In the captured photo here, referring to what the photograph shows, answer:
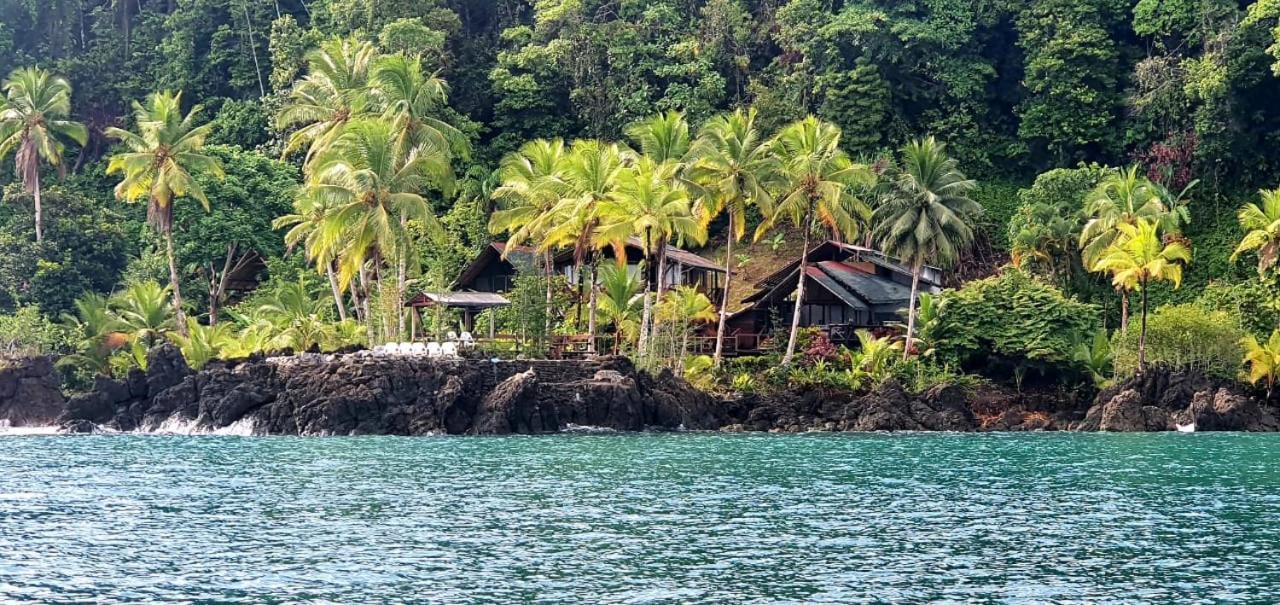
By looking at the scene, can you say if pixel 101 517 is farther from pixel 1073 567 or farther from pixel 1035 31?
pixel 1035 31

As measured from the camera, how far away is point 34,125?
69.6 meters

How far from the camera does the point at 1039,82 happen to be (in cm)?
6800

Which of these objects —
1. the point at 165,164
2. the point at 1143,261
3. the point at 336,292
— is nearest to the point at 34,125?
the point at 165,164

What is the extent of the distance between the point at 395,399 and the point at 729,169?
14411 mm

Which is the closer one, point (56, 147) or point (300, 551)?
point (300, 551)

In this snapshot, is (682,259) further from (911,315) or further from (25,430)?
(25,430)

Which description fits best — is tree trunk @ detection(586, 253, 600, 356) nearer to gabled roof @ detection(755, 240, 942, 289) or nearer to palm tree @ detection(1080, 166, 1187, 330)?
gabled roof @ detection(755, 240, 942, 289)

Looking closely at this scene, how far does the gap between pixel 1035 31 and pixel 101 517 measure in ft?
159

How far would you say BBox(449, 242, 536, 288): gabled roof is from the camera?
6519 centimetres

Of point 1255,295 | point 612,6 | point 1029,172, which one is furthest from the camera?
point 612,6

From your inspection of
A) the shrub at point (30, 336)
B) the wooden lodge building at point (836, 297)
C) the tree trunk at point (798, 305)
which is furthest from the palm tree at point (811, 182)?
the shrub at point (30, 336)

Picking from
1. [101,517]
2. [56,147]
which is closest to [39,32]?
[56,147]

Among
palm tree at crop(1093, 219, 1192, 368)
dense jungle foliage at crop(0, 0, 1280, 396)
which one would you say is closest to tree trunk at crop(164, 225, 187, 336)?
dense jungle foliage at crop(0, 0, 1280, 396)

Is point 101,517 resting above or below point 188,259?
below
